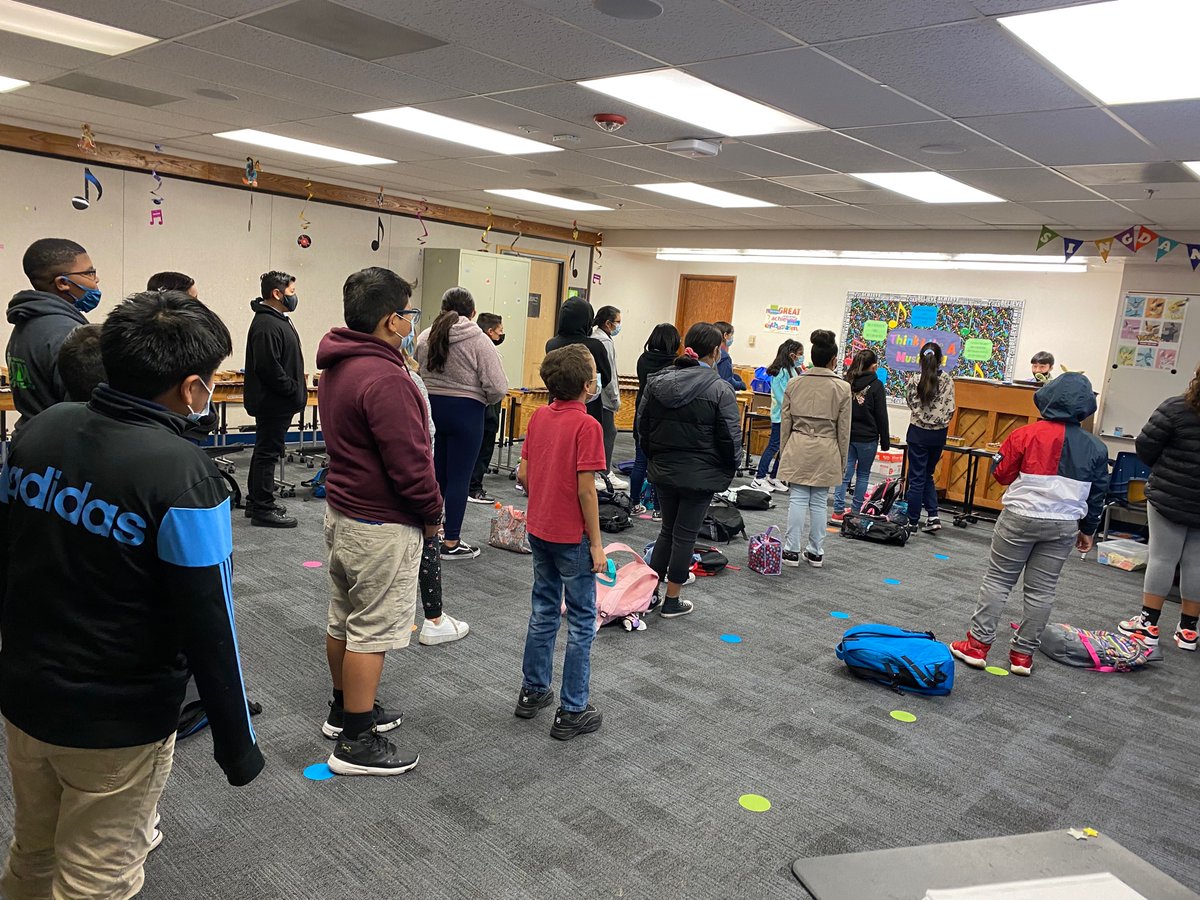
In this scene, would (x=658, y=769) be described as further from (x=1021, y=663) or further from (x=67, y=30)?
(x=67, y=30)

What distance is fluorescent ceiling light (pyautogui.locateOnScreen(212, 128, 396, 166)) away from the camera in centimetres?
600

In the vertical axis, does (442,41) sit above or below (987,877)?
above

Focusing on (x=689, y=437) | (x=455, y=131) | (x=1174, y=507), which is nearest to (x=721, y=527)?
(x=689, y=437)

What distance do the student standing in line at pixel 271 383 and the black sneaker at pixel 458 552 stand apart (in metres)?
1.07

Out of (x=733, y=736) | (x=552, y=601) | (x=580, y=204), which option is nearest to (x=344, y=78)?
(x=552, y=601)

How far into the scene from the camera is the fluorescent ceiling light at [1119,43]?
249 cm

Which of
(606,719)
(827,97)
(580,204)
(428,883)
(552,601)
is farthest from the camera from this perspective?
(580,204)

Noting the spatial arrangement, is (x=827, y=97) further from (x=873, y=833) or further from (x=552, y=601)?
(x=873, y=833)

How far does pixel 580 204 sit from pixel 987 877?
758cm

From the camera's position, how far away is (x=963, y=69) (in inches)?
121

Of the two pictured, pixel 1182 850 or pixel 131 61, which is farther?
pixel 131 61

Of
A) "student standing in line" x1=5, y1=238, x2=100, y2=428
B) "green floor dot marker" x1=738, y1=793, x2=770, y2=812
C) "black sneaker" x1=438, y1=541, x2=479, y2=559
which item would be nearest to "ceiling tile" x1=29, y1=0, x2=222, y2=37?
"student standing in line" x1=5, y1=238, x2=100, y2=428

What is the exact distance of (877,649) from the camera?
3.54 metres

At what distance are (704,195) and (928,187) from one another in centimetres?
192
